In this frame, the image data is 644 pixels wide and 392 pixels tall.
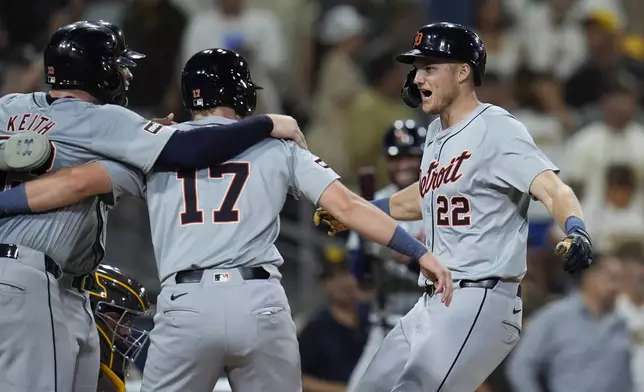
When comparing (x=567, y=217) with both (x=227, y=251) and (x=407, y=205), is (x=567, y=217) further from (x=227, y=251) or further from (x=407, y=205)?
(x=227, y=251)

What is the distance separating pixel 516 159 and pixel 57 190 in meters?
1.69

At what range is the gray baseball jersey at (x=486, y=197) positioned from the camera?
4582mm

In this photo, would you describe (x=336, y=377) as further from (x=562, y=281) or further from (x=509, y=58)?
(x=509, y=58)

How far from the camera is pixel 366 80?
10430 millimetres

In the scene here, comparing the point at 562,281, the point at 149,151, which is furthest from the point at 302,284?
the point at 149,151

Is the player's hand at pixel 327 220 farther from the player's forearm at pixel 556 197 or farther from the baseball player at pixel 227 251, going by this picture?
the player's forearm at pixel 556 197

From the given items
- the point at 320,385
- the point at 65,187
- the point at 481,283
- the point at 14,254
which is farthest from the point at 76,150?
the point at 320,385

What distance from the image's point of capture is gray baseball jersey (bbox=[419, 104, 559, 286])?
15.0 ft

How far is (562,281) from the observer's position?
879 centimetres

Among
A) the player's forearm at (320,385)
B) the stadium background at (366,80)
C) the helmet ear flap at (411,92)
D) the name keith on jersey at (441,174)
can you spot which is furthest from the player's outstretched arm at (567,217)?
the stadium background at (366,80)

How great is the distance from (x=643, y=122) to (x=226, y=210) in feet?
22.3

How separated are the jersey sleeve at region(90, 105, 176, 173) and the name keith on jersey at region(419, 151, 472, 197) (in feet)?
3.40

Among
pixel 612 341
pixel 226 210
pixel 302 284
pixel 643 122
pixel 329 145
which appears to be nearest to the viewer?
pixel 226 210

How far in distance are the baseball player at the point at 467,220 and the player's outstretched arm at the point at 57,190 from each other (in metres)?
1.28
